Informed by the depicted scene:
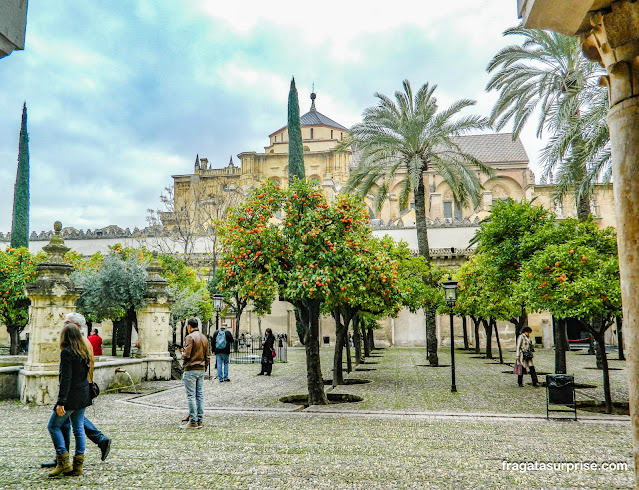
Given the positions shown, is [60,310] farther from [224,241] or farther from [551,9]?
[551,9]

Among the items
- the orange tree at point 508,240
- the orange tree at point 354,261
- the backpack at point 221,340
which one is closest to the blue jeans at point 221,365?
the backpack at point 221,340

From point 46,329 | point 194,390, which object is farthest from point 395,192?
point 194,390

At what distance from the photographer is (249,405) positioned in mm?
11281

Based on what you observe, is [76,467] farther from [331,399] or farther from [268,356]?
[268,356]

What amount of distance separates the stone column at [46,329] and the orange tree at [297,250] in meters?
3.69

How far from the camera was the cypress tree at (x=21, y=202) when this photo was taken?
32625 millimetres

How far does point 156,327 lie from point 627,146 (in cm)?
1504

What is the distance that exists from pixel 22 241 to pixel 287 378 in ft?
76.7

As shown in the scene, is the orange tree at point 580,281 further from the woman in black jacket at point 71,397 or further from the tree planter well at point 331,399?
the woman in black jacket at point 71,397

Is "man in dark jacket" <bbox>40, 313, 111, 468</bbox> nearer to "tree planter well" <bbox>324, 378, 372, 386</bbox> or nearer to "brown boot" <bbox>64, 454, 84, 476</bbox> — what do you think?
"brown boot" <bbox>64, 454, 84, 476</bbox>

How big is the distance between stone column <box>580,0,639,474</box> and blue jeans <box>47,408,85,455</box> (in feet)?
16.8

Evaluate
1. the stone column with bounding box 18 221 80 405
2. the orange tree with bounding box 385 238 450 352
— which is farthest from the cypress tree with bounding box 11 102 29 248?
the orange tree with bounding box 385 238 450 352

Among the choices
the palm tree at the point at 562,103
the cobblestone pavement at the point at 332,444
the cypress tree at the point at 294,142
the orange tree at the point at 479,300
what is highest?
the cypress tree at the point at 294,142

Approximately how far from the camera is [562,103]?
48.5ft
